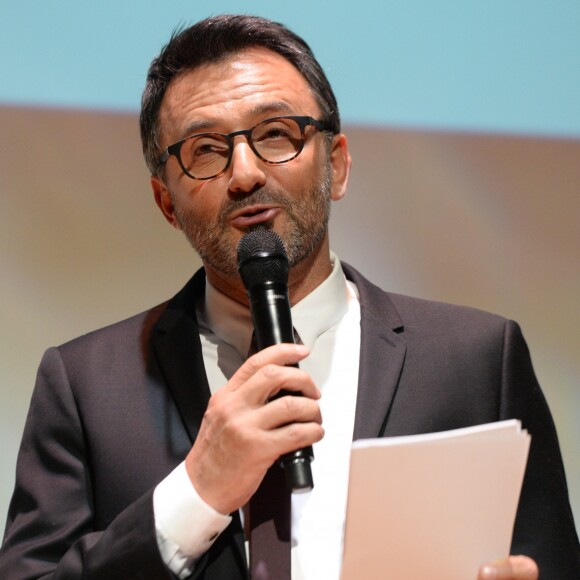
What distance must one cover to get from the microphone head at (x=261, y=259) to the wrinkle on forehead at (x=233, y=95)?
0.27 m

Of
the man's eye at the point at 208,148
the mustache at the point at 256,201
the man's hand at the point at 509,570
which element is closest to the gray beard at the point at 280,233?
the mustache at the point at 256,201

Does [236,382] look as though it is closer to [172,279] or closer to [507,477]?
[507,477]

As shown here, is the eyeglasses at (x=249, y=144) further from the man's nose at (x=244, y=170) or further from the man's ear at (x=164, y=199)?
the man's ear at (x=164, y=199)

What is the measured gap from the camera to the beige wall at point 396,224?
2359 millimetres

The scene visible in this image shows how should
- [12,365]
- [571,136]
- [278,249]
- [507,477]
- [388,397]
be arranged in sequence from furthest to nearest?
[571,136], [12,365], [388,397], [278,249], [507,477]

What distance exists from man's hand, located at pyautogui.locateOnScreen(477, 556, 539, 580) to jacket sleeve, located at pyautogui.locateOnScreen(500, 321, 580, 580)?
271 millimetres

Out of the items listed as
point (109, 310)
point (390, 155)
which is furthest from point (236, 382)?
point (390, 155)

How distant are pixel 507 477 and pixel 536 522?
446 mm

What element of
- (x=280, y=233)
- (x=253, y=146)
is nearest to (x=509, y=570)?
(x=280, y=233)

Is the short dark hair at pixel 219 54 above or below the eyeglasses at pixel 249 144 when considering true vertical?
above

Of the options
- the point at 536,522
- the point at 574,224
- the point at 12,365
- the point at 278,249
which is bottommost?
the point at 536,522

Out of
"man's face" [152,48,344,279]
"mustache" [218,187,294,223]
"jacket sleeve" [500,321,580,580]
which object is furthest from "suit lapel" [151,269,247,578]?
"jacket sleeve" [500,321,580,580]

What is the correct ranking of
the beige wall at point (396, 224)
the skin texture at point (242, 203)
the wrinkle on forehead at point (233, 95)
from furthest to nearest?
the beige wall at point (396, 224) → the wrinkle on forehead at point (233, 95) → the skin texture at point (242, 203)

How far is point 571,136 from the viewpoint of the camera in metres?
2.45
